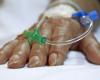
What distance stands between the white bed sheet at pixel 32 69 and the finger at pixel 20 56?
3 cm

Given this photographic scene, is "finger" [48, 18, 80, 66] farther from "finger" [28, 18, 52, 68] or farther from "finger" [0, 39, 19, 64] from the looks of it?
"finger" [0, 39, 19, 64]

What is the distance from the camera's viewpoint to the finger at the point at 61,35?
0.74 m

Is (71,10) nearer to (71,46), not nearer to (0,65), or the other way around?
(71,46)

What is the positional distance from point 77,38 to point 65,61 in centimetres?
12

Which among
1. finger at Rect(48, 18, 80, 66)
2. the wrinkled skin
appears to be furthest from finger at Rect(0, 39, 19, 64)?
finger at Rect(48, 18, 80, 66)

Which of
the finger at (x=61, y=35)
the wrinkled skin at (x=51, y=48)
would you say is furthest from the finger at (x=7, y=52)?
the finger at (x=61, y=35)

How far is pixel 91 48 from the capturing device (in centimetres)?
81

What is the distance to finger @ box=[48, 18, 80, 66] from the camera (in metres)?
0.74

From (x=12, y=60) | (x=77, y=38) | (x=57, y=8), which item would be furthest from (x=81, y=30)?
(x=12, y=60)

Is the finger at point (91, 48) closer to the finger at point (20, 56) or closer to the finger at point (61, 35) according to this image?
the finger at point (61, 35)

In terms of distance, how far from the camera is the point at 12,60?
2.36 ft

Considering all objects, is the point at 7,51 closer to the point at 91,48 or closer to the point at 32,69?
the point at 32,69

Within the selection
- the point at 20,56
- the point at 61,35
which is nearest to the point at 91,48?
the point at 61,35

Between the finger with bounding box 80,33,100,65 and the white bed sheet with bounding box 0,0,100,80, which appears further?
the finger with bounding box 80,33,100,65
